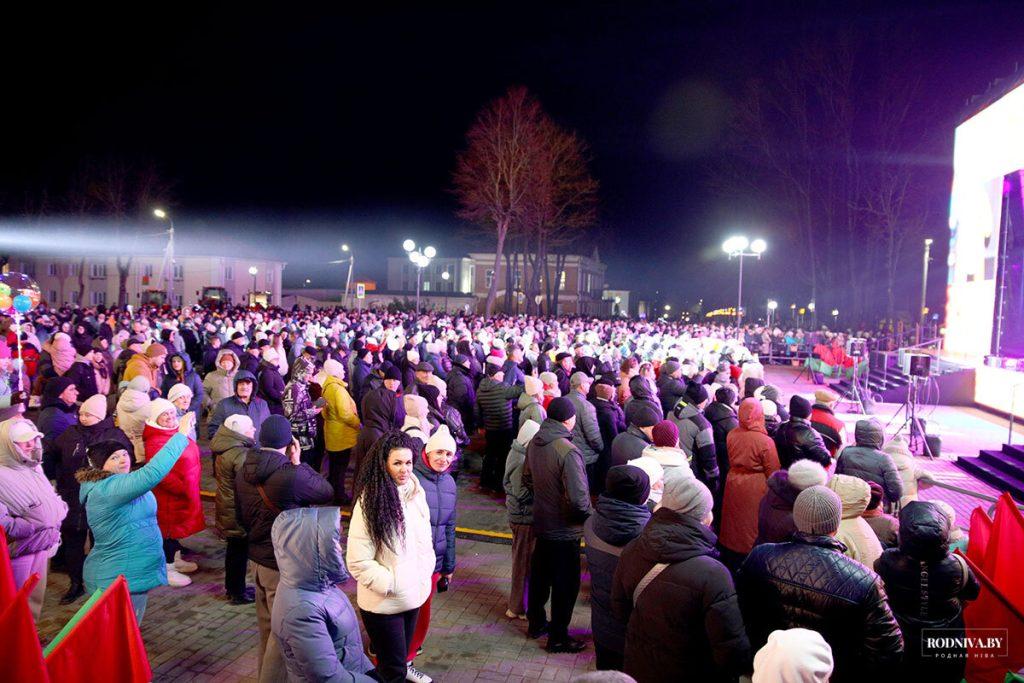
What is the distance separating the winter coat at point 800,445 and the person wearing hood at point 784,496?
1.17m

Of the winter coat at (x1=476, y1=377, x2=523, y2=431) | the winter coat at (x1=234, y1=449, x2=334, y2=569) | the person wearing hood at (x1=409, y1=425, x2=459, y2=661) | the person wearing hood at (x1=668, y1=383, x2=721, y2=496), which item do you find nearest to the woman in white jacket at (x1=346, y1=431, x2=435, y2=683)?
the winter coat at (x1=234, y1=449, x2=334, y2=569)

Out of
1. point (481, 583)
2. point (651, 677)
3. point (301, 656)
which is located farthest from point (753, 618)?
point (481, 583)

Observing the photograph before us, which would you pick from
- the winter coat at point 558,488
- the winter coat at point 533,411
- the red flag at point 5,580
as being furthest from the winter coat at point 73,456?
the winter coat at point 533,411

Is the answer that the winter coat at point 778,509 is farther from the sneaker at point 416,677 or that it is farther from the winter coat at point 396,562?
the sneaker at point 416,677

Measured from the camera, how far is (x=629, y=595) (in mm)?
3145

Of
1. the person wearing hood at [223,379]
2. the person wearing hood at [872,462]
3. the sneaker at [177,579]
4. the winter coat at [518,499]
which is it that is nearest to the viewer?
the person wearing hood at [872,462]

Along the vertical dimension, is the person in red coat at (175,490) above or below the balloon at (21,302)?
below

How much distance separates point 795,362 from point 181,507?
1072 inches

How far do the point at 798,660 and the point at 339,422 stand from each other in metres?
6.62

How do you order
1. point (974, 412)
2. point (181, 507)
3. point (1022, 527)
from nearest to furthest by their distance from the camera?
point (1022, 527) → point (181, 507) → point (974, 412)

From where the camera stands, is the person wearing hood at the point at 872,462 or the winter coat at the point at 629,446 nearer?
the person wearing hood at the point at 872,462

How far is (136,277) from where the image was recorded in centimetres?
6431

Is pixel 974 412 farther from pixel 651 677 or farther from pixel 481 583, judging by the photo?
pixel 651 677

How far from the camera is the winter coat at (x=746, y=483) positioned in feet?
18.3
